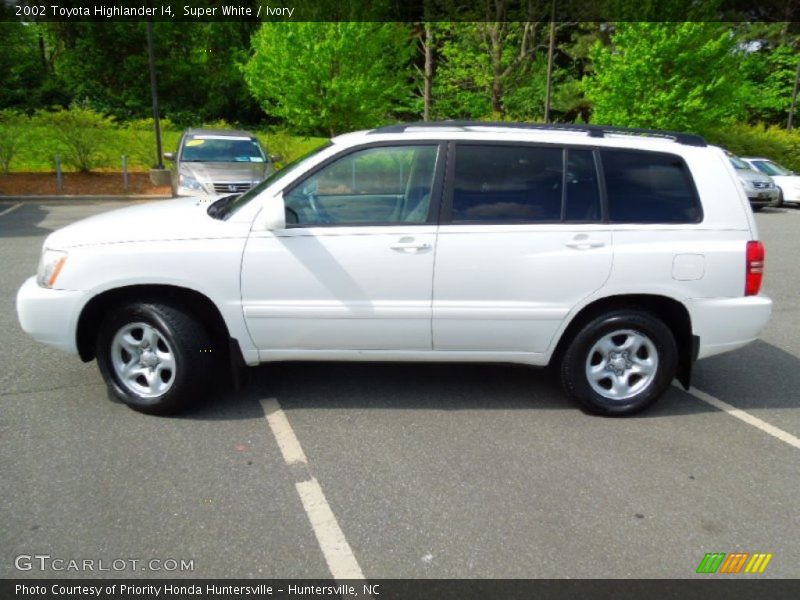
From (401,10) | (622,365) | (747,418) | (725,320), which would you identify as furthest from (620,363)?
(401,10)

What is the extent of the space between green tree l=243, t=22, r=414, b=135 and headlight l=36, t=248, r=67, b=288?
14403 millimetres

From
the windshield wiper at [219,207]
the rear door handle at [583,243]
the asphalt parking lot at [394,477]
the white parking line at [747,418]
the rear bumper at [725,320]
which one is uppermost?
the windshield wiper at [219,207]

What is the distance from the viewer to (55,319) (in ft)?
12.1

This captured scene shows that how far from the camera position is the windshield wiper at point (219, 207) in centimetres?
392

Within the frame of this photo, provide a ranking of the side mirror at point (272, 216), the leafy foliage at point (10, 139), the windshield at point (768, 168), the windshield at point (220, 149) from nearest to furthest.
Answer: the side mirror at point (272, 216) → the windshield at point (220, 149) → the leafy foliage at point (10, 139) → the windshield at point (768, 168)

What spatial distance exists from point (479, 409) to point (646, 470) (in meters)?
1.13

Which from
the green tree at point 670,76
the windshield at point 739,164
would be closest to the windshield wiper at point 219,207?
the windshield at point 739,164

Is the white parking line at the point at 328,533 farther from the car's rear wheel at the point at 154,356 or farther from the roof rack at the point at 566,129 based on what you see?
the roof rack at the point at 566,129

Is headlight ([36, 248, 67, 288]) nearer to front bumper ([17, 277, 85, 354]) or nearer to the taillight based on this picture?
front bumper ([17, 277, 85, 354])

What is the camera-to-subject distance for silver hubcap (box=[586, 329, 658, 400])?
3.96 meters

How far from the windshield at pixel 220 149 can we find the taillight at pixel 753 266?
946 centimetres

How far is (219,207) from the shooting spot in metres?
4.20

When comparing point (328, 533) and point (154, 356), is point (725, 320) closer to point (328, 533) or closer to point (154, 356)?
point (328, 533)
